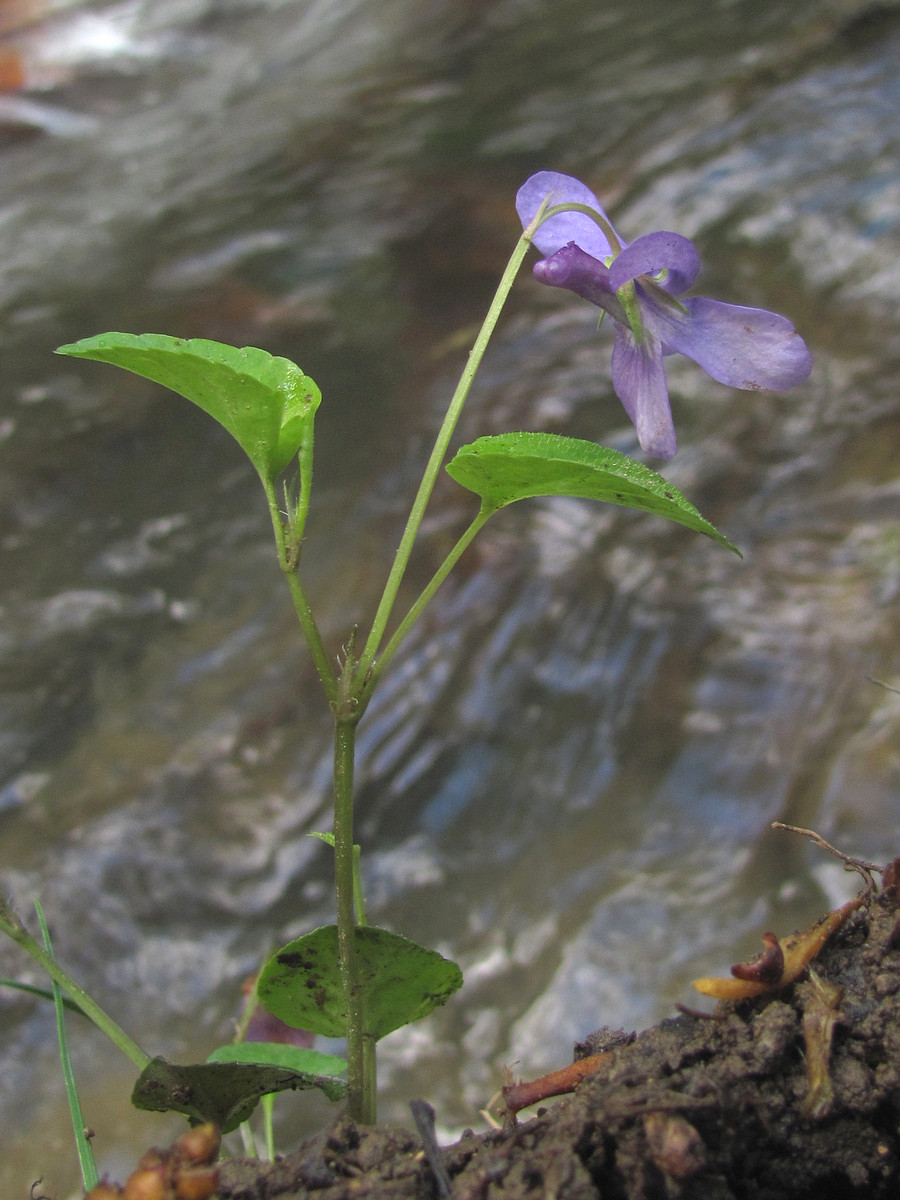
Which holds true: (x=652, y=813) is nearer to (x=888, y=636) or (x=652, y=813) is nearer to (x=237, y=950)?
(x=888, y=636)

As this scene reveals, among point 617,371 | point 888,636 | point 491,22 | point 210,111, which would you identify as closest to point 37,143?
point 210,111

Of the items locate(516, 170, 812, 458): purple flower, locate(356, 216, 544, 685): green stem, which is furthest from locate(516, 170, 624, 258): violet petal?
locate(356, 216, 544, 685): green stem

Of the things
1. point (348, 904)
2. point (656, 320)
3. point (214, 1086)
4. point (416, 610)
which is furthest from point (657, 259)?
point (214, 1086)

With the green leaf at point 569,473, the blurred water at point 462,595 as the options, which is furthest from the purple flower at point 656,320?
the blurred water at point 462,595

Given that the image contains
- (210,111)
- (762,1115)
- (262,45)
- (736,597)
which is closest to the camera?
(762,1115)

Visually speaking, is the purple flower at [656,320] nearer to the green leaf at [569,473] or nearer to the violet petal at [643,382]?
the violet petal at [643,382]

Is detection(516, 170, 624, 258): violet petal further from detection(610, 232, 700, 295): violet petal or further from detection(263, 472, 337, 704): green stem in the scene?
detection(263, 472, 337, 704): green stem
